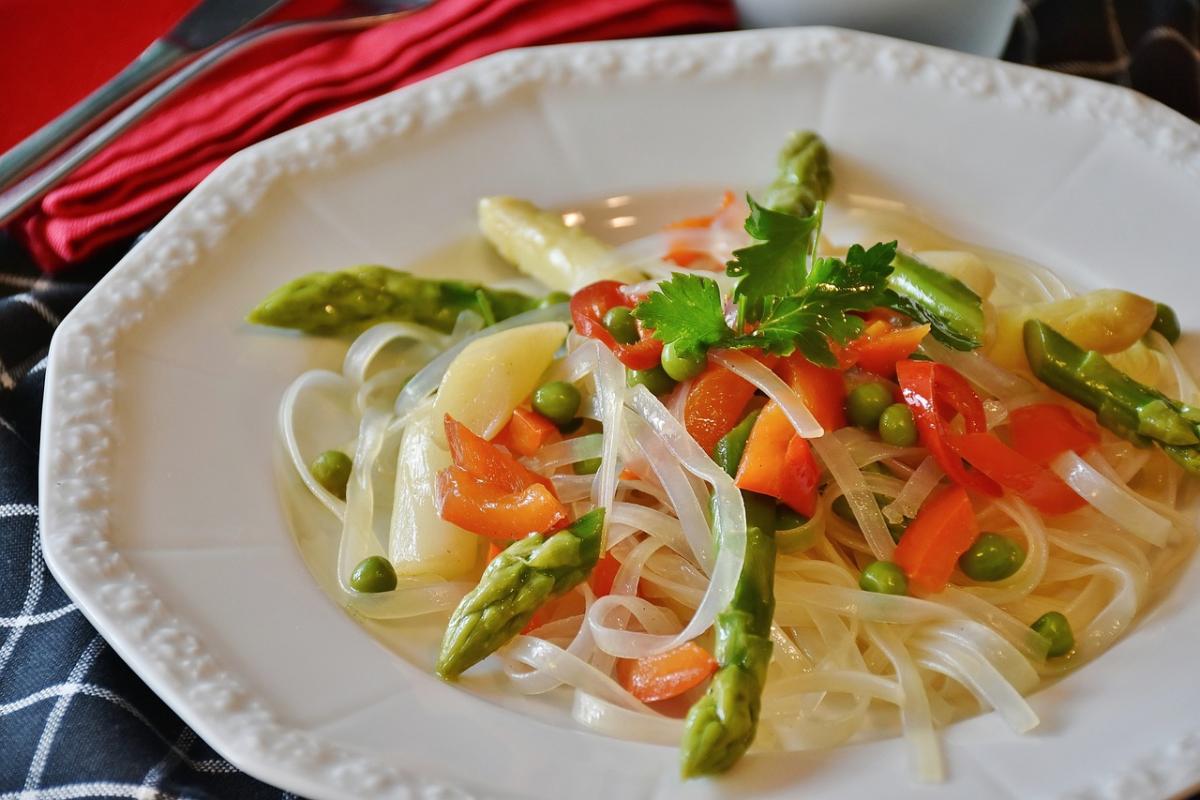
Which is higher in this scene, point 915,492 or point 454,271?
point 454,271

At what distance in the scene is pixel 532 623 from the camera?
4.22 m

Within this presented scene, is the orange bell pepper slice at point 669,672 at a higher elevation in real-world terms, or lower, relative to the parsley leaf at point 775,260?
lower

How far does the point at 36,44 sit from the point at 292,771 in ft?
16.6

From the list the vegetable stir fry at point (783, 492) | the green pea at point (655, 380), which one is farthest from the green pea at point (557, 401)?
the green pea at point (655, 380)

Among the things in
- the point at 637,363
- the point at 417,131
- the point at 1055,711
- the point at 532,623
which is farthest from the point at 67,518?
the point at 1055,711

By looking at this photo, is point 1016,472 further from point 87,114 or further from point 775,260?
point 87,114

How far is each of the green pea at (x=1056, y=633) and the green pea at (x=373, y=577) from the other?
7.37ft

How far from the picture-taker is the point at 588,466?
4.56 metres

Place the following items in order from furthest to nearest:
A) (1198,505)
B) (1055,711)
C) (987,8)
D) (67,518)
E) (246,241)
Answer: (987,8), (246,241), (1198,505), (67,518), (1055,711)

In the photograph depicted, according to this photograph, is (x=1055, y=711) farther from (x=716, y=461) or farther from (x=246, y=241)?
(x=246, y=241)

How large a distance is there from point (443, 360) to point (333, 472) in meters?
0.68

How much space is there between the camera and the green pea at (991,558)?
4.23 meters

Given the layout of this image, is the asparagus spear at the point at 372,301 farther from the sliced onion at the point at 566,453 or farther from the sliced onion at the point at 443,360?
the sliced onion at the point at 566,453

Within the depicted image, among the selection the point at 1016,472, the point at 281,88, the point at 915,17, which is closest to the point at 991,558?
the point at 1016,472
